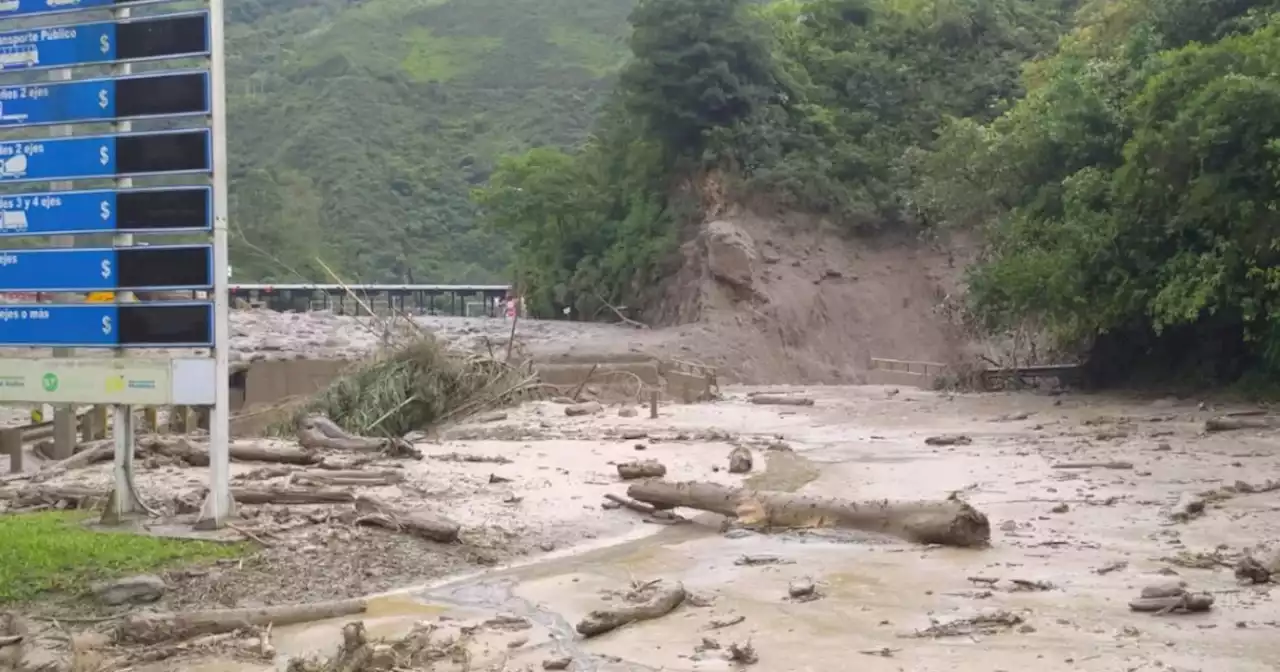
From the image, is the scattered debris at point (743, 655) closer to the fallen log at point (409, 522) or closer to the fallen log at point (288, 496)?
the fallen log at point (409, 522)

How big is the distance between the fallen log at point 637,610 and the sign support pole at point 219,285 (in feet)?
11.8

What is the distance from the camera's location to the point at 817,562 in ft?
31.6

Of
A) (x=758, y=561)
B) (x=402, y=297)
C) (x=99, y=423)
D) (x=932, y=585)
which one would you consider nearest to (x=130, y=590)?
(x=758, y=561)

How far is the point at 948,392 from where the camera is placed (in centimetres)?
2881

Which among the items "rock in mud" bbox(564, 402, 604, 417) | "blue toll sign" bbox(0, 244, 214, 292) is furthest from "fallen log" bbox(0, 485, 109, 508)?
"rock in mud" bbox(564, 402, 604, 417)

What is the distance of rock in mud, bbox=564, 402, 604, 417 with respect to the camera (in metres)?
22.7

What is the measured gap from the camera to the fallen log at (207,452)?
1432 centimetres

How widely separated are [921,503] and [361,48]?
10198 cm

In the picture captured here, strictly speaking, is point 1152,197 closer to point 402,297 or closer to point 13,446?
point 13,446

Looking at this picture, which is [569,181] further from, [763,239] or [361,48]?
[361,48]

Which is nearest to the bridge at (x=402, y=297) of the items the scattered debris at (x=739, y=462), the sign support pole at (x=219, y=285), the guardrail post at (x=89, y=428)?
the guardrail post at (x=89, y=428)

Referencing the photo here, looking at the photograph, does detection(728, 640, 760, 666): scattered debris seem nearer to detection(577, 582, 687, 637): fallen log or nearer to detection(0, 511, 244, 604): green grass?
detection(577, 582, 687, 637): fallen log

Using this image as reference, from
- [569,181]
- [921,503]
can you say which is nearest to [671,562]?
[921,503]

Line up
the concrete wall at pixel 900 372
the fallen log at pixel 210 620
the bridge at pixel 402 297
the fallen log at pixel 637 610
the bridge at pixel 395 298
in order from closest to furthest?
the fallen log at pixel 210 620
the fallen log at pixel 637 610
the concrete wall at pixel 900 372
the bridge at pixel 395 298
the bridge at pixel 402 297
